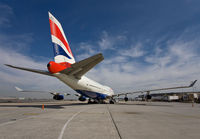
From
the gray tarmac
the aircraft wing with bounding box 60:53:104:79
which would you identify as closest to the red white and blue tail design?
the aircraft wing with bounding box 60:53:104:79

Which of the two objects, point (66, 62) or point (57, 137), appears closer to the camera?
point (57, 137)

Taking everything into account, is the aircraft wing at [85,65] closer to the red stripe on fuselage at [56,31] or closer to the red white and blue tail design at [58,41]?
the red white and blue tail design at [58,41]

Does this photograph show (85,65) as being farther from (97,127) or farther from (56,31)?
(97,127)

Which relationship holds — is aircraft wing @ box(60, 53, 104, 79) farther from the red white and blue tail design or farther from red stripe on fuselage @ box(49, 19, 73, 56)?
red stripe on fuselage @ box(49, 19, 73, 56)

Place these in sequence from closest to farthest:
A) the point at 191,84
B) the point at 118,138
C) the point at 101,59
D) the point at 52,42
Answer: the point at 118,138, the point at 101,59, the point at 52,42, the point at 191,84

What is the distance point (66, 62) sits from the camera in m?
16.3

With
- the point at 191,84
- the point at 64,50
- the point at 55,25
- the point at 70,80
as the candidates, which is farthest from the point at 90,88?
the point at 191,84

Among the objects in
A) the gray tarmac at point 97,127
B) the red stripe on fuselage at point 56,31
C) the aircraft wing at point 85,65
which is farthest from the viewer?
the red stripe on fuselage at point 56,31

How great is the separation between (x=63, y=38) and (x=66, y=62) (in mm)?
3205

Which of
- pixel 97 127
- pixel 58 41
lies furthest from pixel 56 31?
pixel 97 127

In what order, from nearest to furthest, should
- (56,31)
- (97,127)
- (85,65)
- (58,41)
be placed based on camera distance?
1. (97,127)
2. (85,65)
3. (56,31)
4. (58,41)

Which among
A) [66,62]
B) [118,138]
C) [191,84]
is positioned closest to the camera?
[118,138]

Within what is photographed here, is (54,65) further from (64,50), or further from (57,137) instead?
(57,137)

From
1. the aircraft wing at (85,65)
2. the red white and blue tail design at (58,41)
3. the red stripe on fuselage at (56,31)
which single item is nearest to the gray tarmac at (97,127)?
the aircraft wing at (85,65)
